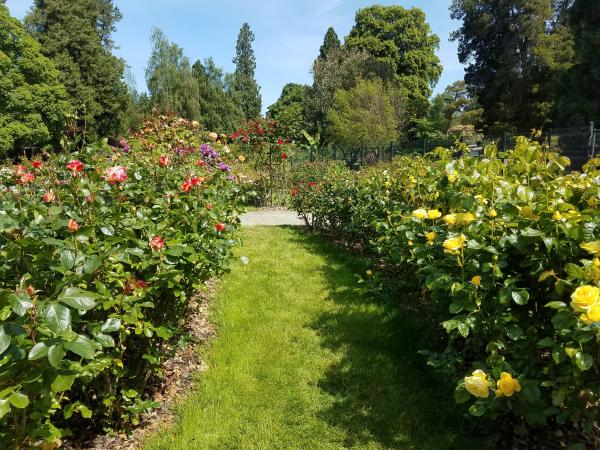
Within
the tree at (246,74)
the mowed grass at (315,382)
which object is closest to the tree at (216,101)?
the tree at (246,74)

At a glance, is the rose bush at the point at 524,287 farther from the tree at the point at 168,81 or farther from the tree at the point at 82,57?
the tree at the point at 168,81

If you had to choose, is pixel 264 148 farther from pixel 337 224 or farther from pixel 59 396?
pixel 59 396

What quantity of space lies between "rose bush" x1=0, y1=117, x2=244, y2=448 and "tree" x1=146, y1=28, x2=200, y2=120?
33.8m

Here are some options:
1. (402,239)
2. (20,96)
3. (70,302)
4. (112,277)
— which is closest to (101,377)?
(112,277)

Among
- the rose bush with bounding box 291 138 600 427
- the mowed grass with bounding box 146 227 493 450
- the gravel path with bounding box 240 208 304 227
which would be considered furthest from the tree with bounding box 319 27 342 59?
the rose bush with bounding box 291 138 600 427

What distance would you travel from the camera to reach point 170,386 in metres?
2.76

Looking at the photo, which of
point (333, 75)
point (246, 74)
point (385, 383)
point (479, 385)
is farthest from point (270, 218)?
point (246, 74)

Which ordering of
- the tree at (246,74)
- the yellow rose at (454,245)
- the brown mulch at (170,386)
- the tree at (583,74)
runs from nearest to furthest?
the yellow rose at (454,245) < the brown mulch at (170,386) < the tree at (583,74) < the tree at (246,74)

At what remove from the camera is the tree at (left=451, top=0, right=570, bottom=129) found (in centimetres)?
2638

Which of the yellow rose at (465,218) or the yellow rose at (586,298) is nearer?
the yellow rose at (586,298)

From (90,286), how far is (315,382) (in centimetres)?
166

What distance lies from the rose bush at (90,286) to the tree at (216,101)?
3908 centimetres

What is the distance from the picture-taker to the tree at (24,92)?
2544cm

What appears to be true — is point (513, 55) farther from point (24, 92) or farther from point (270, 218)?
point (24, 92)
